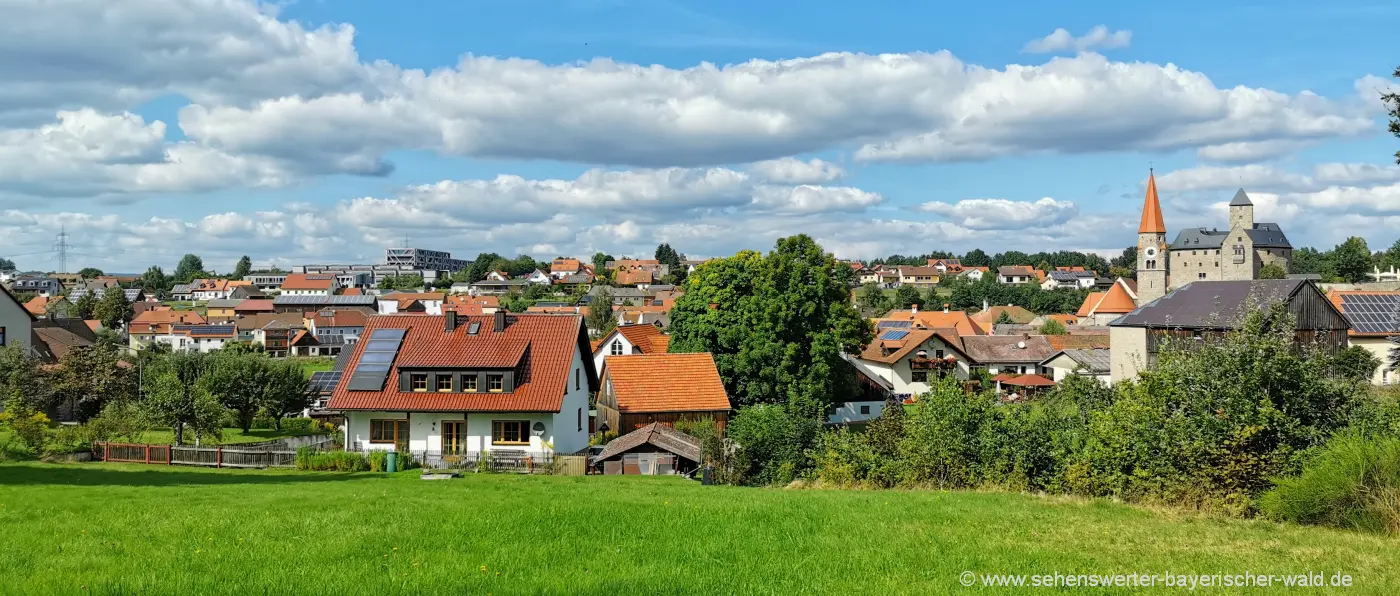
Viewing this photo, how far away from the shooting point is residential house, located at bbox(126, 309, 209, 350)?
12988 cm

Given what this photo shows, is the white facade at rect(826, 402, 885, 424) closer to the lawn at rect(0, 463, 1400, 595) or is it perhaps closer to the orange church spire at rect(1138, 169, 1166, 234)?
the lawn at rect(0, 463, 1400, 595)

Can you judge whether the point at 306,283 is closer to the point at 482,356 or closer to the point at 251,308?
the point at 251,308

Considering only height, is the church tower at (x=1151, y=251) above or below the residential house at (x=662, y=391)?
above

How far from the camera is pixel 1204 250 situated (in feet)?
415

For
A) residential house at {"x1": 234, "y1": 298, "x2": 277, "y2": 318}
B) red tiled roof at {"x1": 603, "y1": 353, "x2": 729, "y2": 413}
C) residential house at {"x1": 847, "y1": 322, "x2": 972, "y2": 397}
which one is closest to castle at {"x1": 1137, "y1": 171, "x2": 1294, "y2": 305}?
residential house at {"x1": 847, "y1": 322, "x2": 972, "y2": 397}

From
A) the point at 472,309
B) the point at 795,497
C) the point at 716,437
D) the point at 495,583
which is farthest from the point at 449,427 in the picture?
the point at 472,309

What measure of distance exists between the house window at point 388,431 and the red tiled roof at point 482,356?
34.1 inches

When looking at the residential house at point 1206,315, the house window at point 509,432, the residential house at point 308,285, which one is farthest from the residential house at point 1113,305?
the residential house at point 308,285

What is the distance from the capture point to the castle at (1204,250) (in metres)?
122

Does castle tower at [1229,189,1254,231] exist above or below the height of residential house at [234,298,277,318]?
above

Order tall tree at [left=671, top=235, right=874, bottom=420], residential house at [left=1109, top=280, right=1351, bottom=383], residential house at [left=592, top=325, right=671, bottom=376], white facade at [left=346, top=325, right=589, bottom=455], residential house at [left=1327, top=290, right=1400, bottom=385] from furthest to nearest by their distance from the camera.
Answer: residential house at [left=592, top=325, right=671, bottom=376]
residential house at [left=1327, top=290, right=1400, bottom=385]
residential house at [left=1109, top=280, right=1351, bottom=383]
tall tree at [left=671, top=235, right=874, bottom=420]
white facade at [left=346, top=325, right=589, bottom=455]

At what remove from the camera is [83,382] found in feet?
149

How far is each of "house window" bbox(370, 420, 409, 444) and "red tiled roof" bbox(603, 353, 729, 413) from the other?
9.60 meters

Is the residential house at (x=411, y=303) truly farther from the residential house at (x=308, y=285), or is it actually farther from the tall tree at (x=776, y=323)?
the tall tree at (x=776, y=323)
